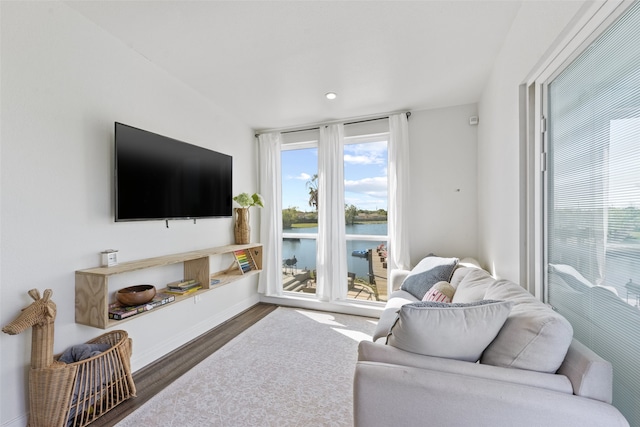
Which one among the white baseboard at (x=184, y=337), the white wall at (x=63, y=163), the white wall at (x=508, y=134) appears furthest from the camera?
the white baseboard at (x=184, y=337)

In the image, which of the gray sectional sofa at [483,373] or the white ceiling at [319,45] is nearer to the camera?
the gray sectional sofa at [483,373]

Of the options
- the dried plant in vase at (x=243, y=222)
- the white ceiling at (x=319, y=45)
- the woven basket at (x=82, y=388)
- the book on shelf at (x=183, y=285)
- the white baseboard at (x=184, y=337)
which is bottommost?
the white baseboard at (x=184, y=337)

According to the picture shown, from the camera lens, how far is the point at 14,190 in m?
1.48

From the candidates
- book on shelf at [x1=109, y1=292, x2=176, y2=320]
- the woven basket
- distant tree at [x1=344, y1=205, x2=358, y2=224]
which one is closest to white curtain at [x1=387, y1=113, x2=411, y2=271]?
distant tree at [x1=344, y1=205, x2=358, y2=224]

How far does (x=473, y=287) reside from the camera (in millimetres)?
→ 1742

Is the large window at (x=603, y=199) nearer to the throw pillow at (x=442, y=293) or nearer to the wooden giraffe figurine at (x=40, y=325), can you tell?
the throw pillow at (x=442, y=293)

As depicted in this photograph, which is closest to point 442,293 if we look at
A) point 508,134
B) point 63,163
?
point 508,134

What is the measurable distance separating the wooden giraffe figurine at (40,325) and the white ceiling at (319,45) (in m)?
1.83

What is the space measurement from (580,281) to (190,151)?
292cm

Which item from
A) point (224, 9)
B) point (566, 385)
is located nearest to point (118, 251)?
point (224, 9)

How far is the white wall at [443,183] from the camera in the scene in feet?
9.99

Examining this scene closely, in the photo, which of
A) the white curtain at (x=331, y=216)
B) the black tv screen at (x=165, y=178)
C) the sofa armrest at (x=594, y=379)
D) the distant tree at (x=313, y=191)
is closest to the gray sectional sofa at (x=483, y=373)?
the sofa armrest at (x=594, y=379)

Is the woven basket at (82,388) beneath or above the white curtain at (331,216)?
beneath

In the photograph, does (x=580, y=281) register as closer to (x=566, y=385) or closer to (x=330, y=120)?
(x=566, y=385)
